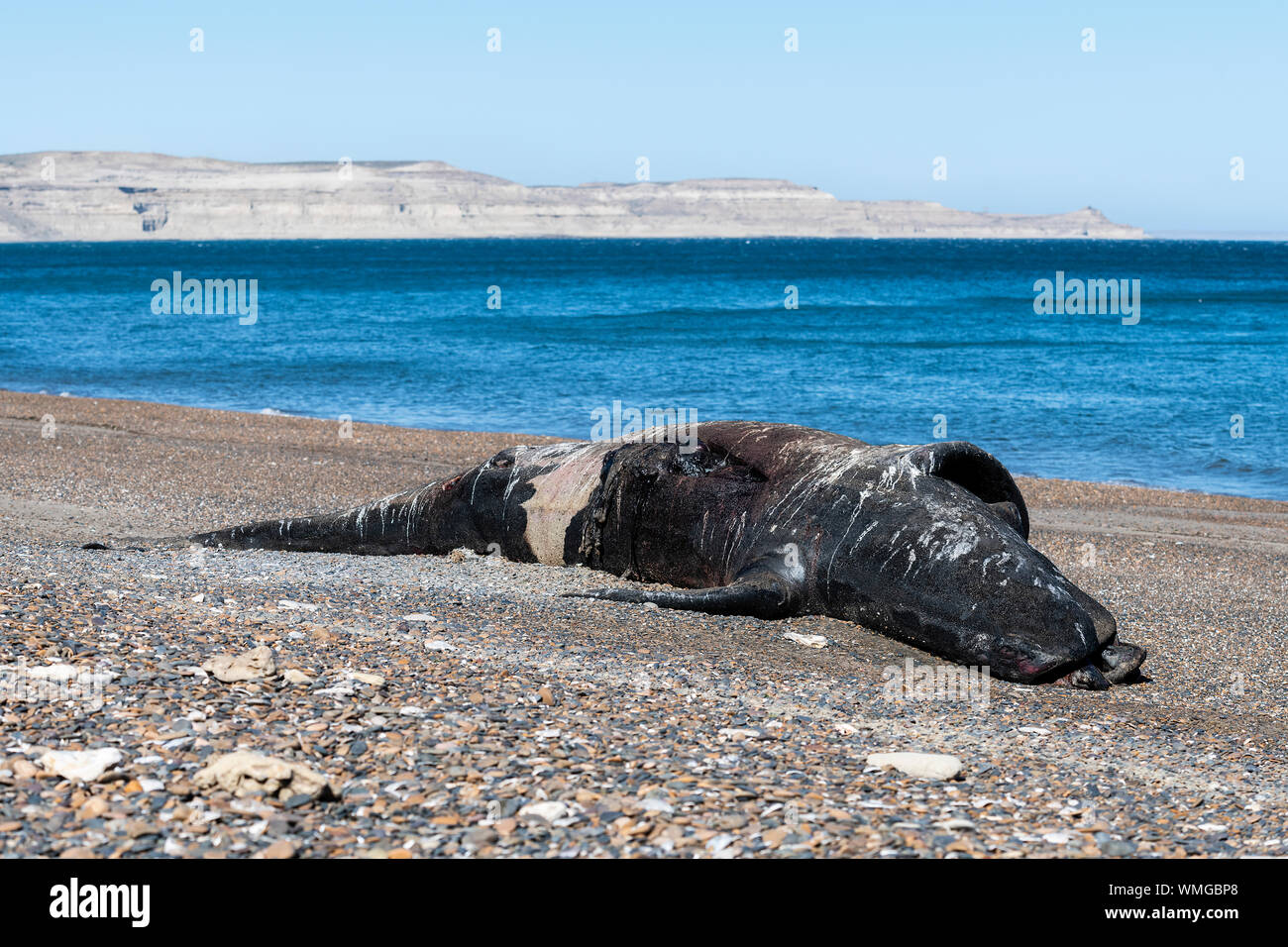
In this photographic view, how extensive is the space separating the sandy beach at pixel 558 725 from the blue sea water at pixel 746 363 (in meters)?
12.5

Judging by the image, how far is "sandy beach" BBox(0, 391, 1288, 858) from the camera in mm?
3775

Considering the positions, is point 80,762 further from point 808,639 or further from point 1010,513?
point 1010,513

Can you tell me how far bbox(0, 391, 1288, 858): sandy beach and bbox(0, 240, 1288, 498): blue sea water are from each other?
41.1 ft

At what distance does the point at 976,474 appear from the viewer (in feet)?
25.6

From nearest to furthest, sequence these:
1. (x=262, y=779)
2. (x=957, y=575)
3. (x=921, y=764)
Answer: (x=262, y=779)
(x=921, y=764)
(x=957, y=575)

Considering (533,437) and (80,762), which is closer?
(80,762)

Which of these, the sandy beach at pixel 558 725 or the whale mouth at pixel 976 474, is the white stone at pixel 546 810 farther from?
the whale mouth at pixel 976 474

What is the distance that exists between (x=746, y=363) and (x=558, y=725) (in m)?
30.0

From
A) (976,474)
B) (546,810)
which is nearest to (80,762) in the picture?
(546,810)

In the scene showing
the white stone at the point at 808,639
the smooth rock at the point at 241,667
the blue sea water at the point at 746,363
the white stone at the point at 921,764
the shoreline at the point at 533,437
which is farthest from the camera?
the blue sea water at the point at 746,363

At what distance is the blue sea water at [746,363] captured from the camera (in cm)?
2228

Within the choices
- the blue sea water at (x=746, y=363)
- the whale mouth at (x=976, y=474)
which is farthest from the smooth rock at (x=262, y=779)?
the blue sea water at (x=746, y=363)

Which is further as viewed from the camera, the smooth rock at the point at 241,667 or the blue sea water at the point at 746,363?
the blue sea water at the point at 746,363

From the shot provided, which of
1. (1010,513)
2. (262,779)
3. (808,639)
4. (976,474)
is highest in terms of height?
(976,474)
